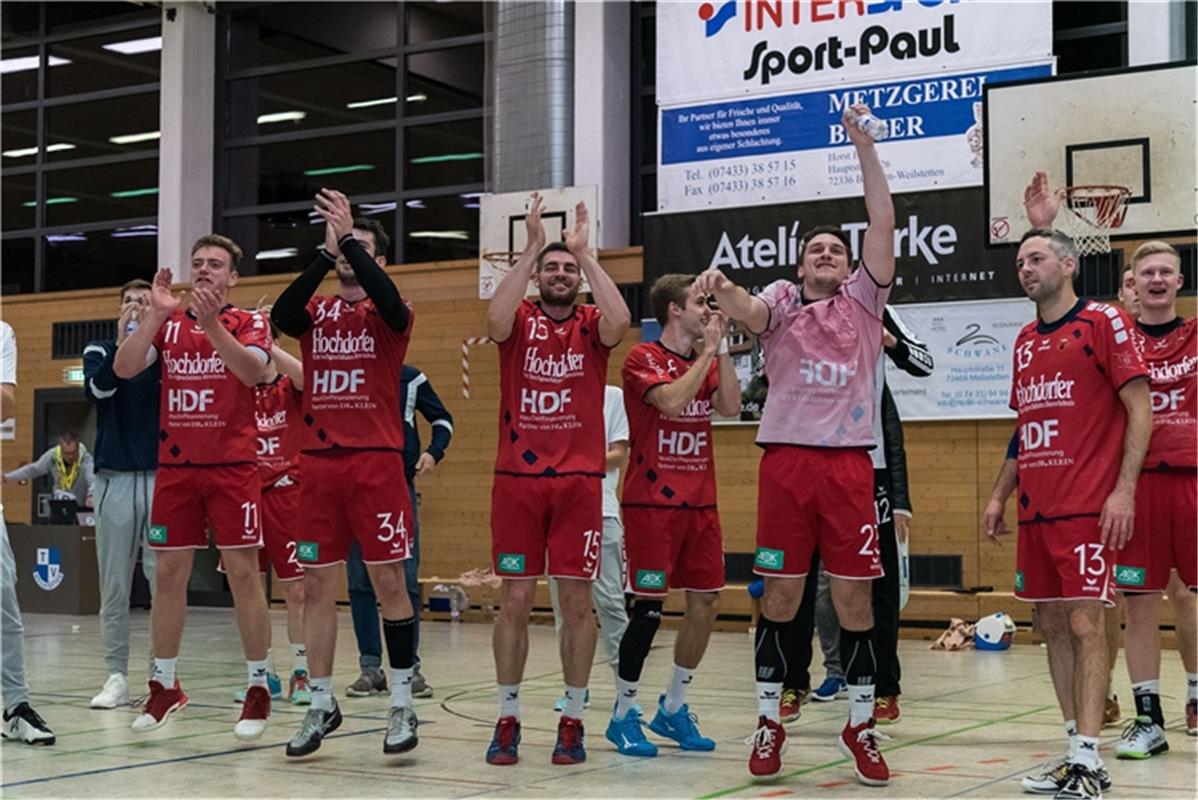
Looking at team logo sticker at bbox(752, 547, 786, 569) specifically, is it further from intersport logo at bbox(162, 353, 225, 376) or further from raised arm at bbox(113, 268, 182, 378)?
raised arm at bbox(113, 268, 182, 378)

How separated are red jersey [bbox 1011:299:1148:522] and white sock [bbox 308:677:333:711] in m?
2.97

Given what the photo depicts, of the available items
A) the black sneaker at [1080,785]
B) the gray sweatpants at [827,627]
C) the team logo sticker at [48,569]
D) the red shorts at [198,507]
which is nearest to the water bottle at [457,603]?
the team logo sticker at [48,569]

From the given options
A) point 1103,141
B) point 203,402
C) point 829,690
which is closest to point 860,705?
point 829,690

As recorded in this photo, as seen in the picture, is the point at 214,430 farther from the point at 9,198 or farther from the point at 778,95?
the point at 9,198

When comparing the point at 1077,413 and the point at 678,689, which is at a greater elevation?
the point at 1077,413

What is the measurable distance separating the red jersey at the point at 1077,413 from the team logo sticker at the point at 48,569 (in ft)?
42.4

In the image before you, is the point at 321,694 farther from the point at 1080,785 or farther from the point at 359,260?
the point at 1080,785

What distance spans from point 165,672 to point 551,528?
84.9 inches

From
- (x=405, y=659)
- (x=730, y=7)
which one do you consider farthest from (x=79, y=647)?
(x=730, y=7)

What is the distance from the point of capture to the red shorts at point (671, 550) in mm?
6438

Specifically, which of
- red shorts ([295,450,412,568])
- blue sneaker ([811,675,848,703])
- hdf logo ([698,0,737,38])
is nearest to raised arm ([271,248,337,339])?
red shorts ([295,450,412,568])

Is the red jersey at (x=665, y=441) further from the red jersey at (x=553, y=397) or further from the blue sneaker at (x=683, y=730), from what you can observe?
the blue sneaker at (x=683, y=730)

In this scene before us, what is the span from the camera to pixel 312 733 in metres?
6.02

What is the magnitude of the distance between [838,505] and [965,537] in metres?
8.84
